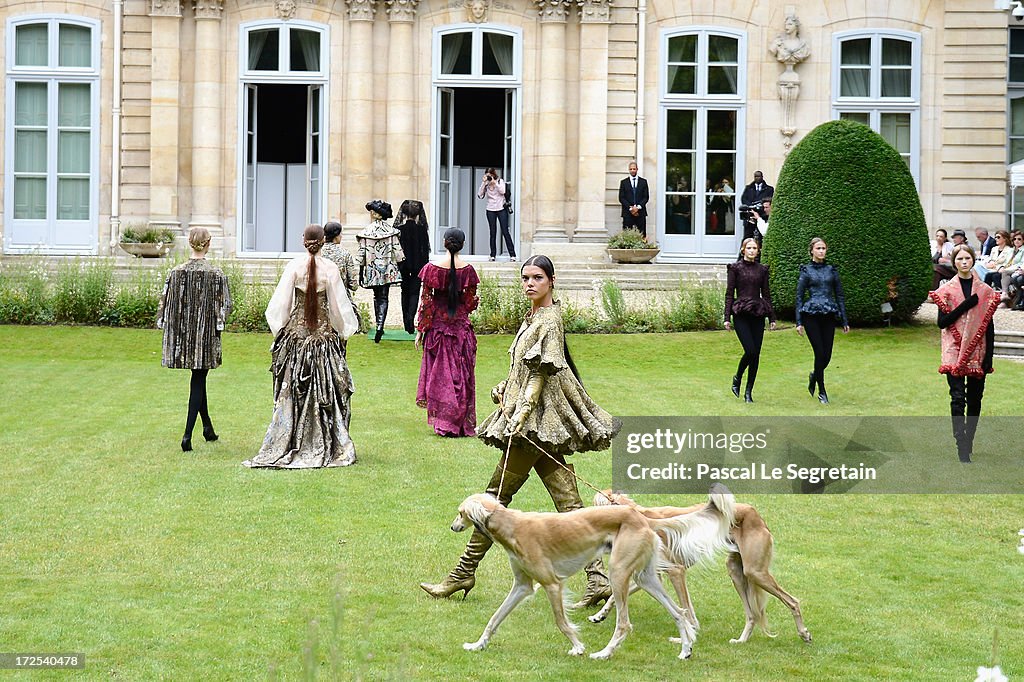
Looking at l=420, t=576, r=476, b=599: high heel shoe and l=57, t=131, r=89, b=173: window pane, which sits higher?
l=57, t=131, r=89, b=173: window pane

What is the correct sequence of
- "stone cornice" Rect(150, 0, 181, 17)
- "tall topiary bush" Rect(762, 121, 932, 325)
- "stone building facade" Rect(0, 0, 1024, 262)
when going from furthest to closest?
"stone building facade" Rect(0, 0, 1024, 262) → "stone cornice" Rect(150, 0, 181, 17) → "tall topiary bush" Rect(762, 121, 932, 325)

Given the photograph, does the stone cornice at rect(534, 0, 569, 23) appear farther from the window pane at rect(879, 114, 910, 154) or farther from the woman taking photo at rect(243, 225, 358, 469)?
the woman taking photo at rect(243, 225, 358, 469)

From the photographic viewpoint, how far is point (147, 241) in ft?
82.6

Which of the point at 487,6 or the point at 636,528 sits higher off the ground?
the point at 487,6

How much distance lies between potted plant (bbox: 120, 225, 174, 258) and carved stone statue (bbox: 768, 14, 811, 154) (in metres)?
11.3

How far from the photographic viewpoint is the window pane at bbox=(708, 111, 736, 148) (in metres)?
27.3

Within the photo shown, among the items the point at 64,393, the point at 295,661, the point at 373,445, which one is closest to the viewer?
the point at 295,661

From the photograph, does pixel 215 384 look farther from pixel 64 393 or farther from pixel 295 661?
pixel 295 661

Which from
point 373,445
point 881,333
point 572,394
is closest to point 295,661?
point 572,394

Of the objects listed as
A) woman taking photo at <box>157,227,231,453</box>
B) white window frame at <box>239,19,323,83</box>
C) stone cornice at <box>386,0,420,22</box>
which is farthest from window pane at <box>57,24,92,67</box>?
woman taking photo at <box>157,227,231,453</box>

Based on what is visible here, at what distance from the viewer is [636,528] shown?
6547 mm

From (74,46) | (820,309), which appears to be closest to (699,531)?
(820,309)

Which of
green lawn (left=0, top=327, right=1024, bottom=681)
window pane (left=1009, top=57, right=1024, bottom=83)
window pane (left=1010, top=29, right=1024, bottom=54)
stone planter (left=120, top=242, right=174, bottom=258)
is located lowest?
green lawn (left=0, top=327, right=1024, bottom=681)

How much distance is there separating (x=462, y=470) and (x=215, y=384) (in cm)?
539
